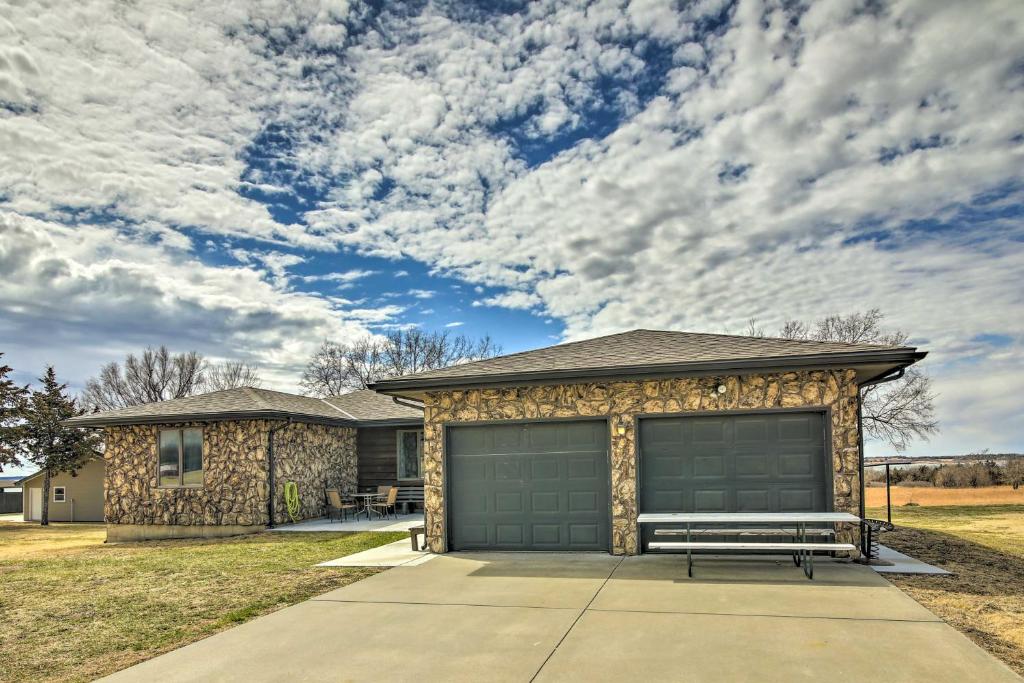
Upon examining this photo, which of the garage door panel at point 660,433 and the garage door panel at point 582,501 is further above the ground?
the garage door panel at point 660,433

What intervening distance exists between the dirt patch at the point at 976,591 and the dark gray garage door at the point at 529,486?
168 inches

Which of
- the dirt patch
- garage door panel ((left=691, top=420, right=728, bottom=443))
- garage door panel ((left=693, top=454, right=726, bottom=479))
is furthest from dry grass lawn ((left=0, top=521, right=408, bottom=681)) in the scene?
the dirt patch

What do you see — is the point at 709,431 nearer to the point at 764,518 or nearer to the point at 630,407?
the point at 630,407

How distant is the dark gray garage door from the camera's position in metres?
10.9

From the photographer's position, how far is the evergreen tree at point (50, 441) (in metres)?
24.5

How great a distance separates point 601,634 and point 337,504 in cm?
1322

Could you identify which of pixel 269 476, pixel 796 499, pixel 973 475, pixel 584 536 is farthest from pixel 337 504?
pixel 973 475

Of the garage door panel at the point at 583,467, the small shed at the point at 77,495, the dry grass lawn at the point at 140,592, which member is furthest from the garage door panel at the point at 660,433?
the small shed at the point at 77,495

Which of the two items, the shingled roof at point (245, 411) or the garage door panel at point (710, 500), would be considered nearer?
the garage door panel at point (710, 500)

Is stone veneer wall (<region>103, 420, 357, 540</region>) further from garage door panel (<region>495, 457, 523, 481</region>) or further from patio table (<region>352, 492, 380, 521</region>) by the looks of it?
garage door panel (<region>495, 457, 523, 481</region>)

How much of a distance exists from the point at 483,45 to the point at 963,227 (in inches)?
451

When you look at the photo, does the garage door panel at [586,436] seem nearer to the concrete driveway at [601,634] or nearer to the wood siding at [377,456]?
the concrete driveway at [601,634]

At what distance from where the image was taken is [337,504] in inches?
Result: 717

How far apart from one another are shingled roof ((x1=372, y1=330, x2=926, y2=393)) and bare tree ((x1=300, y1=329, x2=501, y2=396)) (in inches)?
1145
